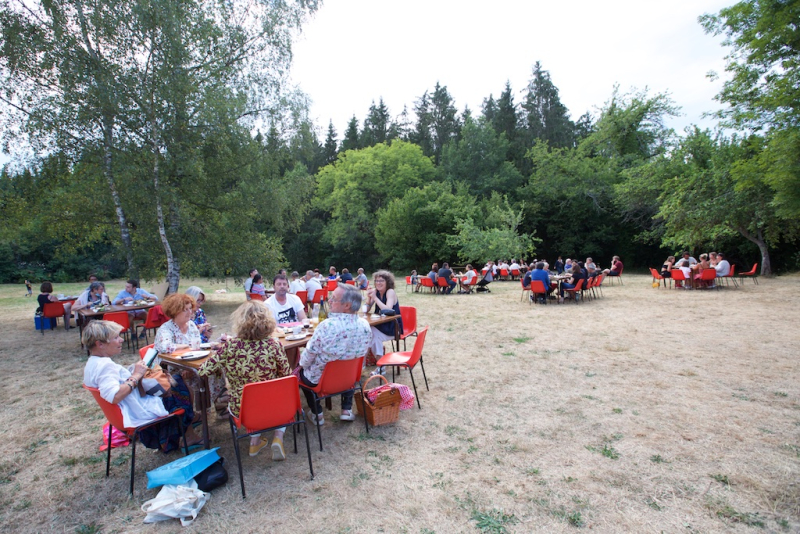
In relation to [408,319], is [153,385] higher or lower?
lower

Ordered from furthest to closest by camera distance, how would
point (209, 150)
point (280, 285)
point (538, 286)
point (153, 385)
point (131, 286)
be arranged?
point (209, 150), point (538, 286), point (131, 286), point (280, 285), point (153, 385)

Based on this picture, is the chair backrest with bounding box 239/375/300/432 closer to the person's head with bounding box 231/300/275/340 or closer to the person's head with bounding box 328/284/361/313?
the person's head with bounding box 231/300/275/340

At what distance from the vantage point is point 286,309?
516 cm

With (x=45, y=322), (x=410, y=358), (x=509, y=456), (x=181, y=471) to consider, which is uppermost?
Result: (x=410, y=358)

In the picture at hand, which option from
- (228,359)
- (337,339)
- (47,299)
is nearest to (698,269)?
(337,339)

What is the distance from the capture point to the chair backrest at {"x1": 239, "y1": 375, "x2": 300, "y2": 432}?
2721 millimetres

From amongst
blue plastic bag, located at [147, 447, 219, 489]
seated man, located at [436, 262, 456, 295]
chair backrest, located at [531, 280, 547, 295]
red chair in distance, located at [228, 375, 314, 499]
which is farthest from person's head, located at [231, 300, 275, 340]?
seated man, located at [436, 262, 456, 295]

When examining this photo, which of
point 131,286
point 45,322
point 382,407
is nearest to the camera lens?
point 382,407

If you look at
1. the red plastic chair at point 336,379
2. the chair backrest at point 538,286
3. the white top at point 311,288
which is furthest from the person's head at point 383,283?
the chair backrest at point 538,286

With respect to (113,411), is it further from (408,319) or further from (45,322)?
(45,322)

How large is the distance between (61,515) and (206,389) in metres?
1.09

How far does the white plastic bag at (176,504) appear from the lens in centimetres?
249

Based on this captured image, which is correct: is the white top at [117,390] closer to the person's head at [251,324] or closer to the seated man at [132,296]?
the person's head at [251,324]

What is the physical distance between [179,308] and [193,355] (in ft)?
2.13
